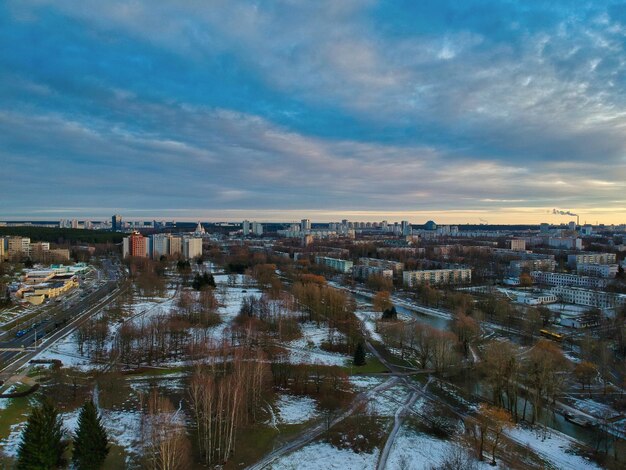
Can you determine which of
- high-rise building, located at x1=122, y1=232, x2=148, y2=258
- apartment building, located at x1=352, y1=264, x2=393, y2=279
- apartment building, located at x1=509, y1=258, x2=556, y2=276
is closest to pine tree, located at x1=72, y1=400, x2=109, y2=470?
apartment building, located at x1=352, y1=264, x2=393, y2=279

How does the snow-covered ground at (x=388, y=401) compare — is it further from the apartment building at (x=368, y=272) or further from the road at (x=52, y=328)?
the apartment building at (x=368, y=272)

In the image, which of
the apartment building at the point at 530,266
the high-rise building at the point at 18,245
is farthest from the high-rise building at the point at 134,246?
the apartment building at the point at 530,266

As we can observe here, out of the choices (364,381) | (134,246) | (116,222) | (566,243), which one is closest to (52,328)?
(364,381)

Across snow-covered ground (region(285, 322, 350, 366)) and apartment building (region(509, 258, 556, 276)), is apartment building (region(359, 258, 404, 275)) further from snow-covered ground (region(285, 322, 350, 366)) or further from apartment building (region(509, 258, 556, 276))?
snow-covered ground (region(285, 322, 350, 366))

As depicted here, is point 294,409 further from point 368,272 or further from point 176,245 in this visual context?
point 176,245

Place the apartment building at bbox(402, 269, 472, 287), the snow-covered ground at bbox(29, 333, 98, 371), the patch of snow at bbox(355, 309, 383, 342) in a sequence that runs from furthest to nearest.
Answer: the apartment building at bbox(402, 269, 472, 287) → the patch of snow at bbox(355, 309, 383, 342) → the snow-covered ground at bbox(29, 333, 98, 371)

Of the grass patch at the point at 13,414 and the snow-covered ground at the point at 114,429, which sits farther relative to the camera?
the grass patch at the point at 13,414
